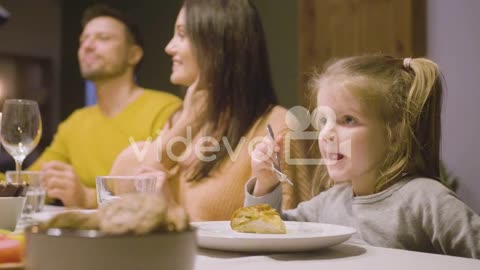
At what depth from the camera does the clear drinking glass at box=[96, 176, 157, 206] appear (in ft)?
2.61

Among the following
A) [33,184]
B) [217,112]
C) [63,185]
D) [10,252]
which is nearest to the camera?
[10,252]

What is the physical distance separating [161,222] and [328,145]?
2.32 feet

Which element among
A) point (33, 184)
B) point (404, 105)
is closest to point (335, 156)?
point (404, 105)

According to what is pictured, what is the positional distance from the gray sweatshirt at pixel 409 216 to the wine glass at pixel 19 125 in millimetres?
410

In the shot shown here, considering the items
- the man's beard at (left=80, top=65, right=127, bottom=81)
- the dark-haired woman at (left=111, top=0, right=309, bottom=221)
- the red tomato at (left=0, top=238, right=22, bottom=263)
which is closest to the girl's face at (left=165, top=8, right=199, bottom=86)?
the dark-haired woman at (left=111, top=0, right=309, bottom=221)

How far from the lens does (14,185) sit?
0.76m

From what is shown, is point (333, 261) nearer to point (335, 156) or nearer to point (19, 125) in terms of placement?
point (335, 156)

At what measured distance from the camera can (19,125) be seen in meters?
1.09

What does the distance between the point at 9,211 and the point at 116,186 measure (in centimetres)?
13

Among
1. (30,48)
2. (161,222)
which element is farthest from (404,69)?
(30,48)

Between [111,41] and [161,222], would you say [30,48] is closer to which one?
[111,41]

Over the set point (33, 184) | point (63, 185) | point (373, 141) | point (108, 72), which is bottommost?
point (63, 185)

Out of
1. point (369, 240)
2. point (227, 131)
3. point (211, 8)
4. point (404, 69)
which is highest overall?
point (211, 8)

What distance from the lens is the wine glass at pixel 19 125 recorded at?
107 centimetres
